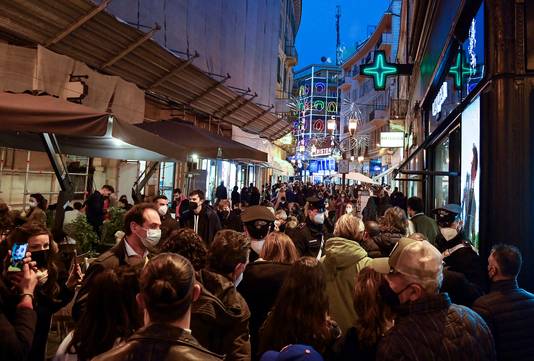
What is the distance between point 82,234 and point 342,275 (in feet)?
14.3

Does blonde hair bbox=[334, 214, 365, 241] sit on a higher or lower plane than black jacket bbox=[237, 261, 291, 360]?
higher

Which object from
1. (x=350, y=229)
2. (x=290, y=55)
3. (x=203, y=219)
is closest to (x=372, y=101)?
(x=290, y=55)

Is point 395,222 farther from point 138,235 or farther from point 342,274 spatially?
point 138,235

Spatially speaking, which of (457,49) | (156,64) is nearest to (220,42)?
(156,64)

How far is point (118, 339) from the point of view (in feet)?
8.02

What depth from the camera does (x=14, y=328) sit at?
2.44 meters

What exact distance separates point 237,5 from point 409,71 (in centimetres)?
1115

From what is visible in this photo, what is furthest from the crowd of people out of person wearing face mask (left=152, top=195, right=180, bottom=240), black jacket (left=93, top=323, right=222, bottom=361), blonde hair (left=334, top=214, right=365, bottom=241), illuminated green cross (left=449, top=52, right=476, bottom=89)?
illuminated green cross (left=449, top=52, right=476, bottom=89)

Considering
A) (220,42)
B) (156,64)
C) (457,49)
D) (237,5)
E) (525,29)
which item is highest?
(237,5)

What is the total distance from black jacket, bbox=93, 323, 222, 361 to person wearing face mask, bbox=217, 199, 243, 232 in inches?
280

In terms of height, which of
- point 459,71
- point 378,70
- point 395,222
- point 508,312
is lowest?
point 508,312

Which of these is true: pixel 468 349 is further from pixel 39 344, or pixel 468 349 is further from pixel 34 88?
pixel 34 88

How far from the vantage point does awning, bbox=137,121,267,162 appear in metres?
9.75

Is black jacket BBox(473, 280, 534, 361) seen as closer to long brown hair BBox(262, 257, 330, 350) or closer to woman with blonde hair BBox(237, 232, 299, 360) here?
long brown hair BBox(262, 257, 330, 350)
